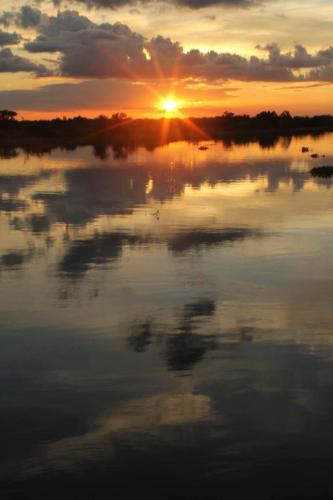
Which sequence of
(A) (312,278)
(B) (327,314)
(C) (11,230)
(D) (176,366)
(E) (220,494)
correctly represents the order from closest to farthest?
(E) (220,494) < (D) (176,366) < (B) (327,314) < (A) (312,278) < (C) (11,230)

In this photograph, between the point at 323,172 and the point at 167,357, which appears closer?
the point at 167,357

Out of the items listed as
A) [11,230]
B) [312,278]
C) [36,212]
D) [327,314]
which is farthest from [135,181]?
[327,314]

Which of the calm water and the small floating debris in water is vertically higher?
the small floating debris in water

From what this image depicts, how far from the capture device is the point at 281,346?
683 inches

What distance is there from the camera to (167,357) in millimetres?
16672

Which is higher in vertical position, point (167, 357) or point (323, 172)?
point (323, 172)

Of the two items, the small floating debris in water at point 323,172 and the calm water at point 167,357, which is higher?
the small floating debris in water at point 323,172

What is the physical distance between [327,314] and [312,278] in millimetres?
4447

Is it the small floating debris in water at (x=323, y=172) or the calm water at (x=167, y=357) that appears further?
the small floating debris in water at (x=323, y=172)

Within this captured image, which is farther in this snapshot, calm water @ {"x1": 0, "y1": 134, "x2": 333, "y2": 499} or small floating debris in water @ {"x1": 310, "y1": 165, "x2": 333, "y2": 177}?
small floating debris in water @ {"x1": 310, "y1": 165, "x2": 333, "y2": 177}

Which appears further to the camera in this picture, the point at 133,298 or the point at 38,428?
the point at 133,298

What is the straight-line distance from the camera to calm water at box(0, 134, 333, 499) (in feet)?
39.0

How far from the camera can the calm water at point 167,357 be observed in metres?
11.9

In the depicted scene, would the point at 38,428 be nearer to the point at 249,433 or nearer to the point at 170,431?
the point at 170,431
